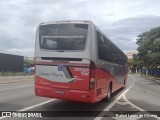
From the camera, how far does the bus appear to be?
39.5 ft

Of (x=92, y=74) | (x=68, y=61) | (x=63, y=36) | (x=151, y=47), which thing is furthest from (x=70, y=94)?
(x=151, y=47)

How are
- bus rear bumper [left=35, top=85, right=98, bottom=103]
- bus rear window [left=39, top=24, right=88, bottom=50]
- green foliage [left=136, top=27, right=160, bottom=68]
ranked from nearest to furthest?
1. bus rear bumper [left=35, top=85, right=98, bottom=103]
2. bus rear window [left=39, top=24, right=88, bottom=50]
3. green foliage [left=136, top=27, right=160, bottom=68]

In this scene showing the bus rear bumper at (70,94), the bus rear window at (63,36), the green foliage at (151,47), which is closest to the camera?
the bus rear bumper at (70,94)

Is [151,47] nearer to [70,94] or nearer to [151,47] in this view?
[151,47]

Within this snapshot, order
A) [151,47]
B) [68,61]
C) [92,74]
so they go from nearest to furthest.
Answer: [92,74]
[68,61]
[151,47]

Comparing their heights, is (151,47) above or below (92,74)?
above

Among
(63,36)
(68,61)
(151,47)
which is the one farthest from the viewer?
(151,47)

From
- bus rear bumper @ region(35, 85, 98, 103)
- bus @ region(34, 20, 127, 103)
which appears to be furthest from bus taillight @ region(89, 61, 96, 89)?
bus rear bumper @ region(35, 85, 98, 103)

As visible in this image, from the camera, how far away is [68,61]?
1219 centimetres

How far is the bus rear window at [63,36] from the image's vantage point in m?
12.3

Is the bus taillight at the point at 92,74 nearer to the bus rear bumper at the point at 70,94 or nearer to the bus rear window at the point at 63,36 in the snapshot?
the bus rear bumper at the point at 70,94

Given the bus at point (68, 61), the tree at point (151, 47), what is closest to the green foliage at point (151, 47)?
the tree at point (151, 47)

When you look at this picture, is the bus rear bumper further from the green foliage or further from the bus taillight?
the green foliage

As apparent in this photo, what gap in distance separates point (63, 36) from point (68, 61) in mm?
1014
